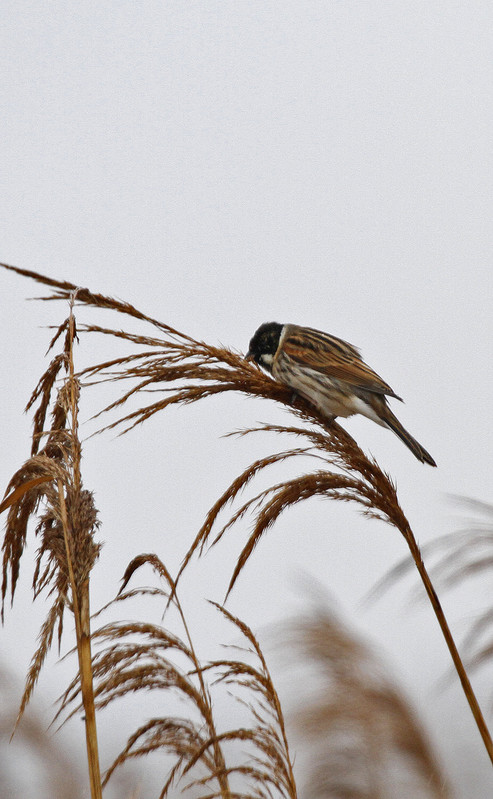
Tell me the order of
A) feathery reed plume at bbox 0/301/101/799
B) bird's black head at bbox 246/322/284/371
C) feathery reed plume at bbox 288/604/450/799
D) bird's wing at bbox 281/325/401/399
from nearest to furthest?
feathery reed plume at bbox 0/301/101/799 < feathery reed plume at bbox 288/604/450/799 < bird's wing at bbox 281/325/401/399 < bird's black head at bbox 246/322/284/371

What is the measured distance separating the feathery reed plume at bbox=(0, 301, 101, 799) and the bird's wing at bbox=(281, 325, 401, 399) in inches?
86.0

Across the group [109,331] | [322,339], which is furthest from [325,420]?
[322,339]

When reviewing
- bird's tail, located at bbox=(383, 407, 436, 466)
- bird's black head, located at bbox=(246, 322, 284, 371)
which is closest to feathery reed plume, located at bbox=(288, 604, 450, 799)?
bird's tail, located at bbox=(383, 407, 436, 466)

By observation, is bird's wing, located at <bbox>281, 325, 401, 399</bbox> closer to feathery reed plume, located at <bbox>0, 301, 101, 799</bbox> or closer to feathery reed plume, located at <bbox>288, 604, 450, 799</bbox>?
feathery reed plume, located at <bbox>288, 604, 450, 799</bbox>

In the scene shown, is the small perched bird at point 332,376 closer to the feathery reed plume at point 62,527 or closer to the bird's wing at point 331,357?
the bird's wing at point 331,357

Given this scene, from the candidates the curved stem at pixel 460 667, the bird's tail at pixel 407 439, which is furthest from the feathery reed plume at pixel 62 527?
the bird's tail at pixel 407 439

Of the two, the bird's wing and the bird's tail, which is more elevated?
the bird's wing

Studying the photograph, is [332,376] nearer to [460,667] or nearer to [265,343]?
[265,343]

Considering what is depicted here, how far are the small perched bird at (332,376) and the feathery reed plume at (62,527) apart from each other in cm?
209

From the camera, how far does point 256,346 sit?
4.58 m

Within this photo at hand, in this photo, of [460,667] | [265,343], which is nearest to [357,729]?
[460,667]

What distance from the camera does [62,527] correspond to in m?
1.82

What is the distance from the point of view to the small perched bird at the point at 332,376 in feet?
13.3

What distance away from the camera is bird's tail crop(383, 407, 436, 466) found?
352 cm
